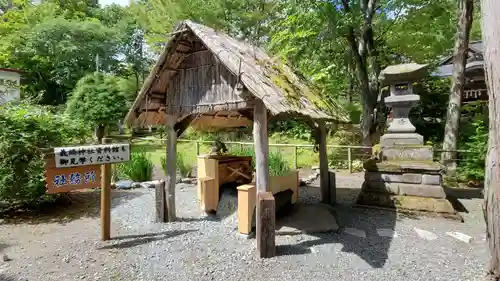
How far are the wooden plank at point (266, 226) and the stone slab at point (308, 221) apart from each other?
86 centimetres

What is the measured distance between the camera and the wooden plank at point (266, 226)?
14.4ft

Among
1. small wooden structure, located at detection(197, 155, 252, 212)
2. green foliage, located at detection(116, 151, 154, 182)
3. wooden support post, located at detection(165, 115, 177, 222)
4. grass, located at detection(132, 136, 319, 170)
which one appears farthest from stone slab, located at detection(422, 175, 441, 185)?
green foliage, located at detection(116, 151, 154, 182)

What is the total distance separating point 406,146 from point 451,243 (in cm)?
264

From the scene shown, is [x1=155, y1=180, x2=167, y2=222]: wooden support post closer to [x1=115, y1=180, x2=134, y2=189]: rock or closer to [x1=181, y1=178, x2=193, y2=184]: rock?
[x1=115, y1=180, x2=134, y2=189]: rock

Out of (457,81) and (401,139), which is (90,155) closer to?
(401,139)

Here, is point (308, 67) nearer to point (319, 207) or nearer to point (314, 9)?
point (314, 9)

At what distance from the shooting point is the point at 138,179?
9.90 m

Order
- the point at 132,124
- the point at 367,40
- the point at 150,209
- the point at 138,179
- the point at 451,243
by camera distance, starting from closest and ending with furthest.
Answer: the point at 451,243 → the point at 132,124 → the point at 150,209 → the point at 138,179 → the point at 367,40

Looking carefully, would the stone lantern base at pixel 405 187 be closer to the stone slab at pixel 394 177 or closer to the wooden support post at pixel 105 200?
the stone slab at pixel 394 177

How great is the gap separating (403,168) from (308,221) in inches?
103

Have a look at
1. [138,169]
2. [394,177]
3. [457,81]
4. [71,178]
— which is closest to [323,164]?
[394,177]

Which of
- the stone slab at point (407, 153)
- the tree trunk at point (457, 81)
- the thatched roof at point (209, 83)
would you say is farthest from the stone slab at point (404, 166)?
the tree trunk at point (457, 81)

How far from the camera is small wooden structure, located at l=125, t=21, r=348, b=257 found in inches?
178

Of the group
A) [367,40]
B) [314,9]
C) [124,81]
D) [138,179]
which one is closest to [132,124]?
[138,179]
